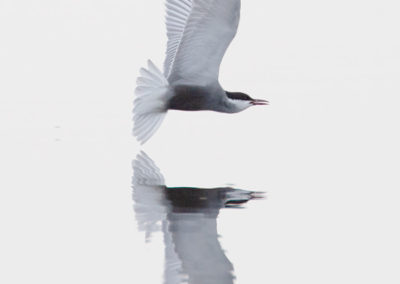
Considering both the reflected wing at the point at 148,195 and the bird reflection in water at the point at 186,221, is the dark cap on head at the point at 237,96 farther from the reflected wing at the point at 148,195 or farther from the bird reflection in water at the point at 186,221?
the bird reflection in water at the point at 186,221

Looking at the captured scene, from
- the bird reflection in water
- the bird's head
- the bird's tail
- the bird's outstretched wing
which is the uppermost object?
the bird's outstretched wing

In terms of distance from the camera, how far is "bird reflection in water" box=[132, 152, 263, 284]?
4496mm

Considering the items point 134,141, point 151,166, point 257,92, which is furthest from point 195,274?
point 257,92

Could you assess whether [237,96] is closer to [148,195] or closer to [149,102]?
[149,102]

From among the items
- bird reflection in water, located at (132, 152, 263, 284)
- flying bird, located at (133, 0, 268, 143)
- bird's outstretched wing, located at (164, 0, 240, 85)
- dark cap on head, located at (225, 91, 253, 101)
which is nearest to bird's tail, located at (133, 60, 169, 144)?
flying bird, located at (133, 0, 268, 143)

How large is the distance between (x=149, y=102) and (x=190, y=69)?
0.41m

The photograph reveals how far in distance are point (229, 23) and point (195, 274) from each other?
2.54 meters

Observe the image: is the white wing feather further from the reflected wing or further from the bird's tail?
the reflected wing

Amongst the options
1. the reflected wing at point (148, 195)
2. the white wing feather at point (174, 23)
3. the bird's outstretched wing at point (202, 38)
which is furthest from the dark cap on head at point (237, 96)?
the reflected wing at point (148, 195)

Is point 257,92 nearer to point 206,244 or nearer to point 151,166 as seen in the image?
point 151,166

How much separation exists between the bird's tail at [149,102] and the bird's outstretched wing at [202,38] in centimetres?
15

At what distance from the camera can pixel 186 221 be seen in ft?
17.1

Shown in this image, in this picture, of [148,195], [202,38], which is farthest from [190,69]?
[148,195]

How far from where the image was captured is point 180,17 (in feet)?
24.0
